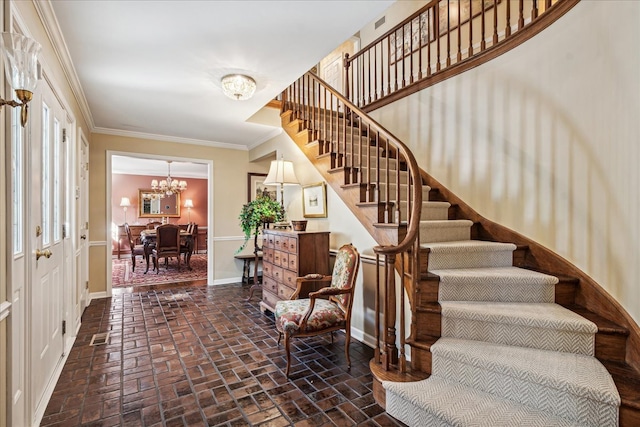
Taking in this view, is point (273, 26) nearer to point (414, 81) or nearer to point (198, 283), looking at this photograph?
point (414, 81)

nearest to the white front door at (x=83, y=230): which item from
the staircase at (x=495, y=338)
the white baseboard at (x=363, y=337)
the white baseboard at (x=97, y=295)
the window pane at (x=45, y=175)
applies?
the white baseboard at (x=97, y=295)

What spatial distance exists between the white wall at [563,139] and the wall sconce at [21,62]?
3058 mm

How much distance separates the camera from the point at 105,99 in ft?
11.8

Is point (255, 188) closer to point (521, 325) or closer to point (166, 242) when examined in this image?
point (166, 242)

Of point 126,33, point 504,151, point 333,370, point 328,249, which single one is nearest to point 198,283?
point 328,249

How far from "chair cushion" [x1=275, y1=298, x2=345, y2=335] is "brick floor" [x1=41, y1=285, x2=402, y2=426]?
334 millimetres

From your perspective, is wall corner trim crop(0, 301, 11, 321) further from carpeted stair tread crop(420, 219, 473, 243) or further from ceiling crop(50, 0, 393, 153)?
carpeted stair tread crop(420, 219, 473, 243)

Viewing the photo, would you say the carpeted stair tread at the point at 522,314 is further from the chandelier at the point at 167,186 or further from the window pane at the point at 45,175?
the chandelier at the point at 167,186

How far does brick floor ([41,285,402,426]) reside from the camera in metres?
1.96

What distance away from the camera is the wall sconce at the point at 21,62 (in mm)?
1185

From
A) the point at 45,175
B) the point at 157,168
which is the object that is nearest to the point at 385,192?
the point at 45,175

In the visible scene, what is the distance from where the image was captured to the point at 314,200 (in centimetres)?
394

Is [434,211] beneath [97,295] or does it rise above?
above

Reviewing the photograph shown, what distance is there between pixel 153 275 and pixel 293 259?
14.7 feet
